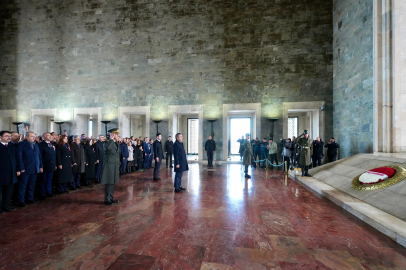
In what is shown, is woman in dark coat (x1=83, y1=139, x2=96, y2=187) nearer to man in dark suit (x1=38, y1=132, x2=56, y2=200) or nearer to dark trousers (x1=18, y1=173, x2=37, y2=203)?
man in dark suit (x1=38, y1=132, x2=56, y2=200)

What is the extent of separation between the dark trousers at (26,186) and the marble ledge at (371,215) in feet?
24.1

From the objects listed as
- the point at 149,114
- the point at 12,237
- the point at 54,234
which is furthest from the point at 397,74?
the point at 149,114

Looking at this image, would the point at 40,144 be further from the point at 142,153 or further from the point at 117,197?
the point at 142,153

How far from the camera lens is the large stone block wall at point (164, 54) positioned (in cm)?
1376

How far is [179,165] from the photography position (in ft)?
20.6

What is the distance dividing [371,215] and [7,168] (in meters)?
7.36

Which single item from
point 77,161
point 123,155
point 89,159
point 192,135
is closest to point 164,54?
point 192,135

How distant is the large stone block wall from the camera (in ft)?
45.1

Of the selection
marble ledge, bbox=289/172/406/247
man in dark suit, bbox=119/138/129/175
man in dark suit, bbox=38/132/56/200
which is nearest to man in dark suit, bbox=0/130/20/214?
man in dark suit, bbox=38/132/56/200

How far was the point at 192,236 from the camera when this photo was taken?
3.35 metres

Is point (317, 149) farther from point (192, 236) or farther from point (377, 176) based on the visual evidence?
point (192, 236)

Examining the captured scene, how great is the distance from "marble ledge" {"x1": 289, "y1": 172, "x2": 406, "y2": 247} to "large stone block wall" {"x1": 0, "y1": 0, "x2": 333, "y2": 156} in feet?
29.0

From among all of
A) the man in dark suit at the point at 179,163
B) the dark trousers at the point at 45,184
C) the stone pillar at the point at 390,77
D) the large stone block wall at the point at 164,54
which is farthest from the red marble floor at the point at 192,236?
the large stone block wall at the point at 164,54

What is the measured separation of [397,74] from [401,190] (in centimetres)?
561
